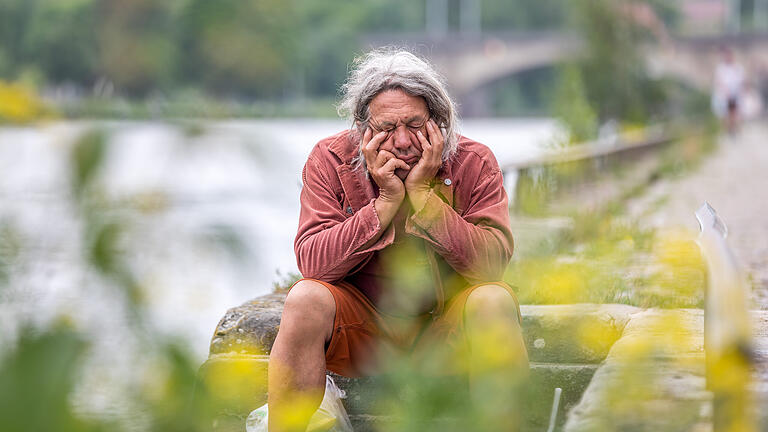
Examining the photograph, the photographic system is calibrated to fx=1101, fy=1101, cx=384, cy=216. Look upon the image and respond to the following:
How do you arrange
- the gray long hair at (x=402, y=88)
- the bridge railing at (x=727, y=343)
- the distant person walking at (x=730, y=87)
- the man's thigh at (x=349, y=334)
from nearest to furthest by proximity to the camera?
Answer: 1. the bridge railing at (x=727, y=343)
2. the man's thigh at (x=349, y=334)
3. the gray long hair at (x=402, y=88)
4. the distant person walking at (x=730, y=87)

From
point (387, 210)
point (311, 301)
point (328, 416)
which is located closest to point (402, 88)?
point (387, 210)

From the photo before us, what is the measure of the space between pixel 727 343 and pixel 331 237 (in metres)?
1.48

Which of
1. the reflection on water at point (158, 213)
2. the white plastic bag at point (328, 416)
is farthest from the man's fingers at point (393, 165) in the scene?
the reflection on water at point (158, 213)

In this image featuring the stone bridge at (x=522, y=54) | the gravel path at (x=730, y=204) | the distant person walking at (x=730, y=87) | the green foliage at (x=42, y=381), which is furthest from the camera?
the stone bridge at (x=522, y=54)

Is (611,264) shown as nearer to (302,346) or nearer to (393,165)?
(393,165)

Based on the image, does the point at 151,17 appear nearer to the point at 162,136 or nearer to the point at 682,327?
the point at 162,136

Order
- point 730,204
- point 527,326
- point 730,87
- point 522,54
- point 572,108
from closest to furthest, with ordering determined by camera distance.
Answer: point 527,326 → point 730,204 → point 572,108 → point 730,87 → point 522,54

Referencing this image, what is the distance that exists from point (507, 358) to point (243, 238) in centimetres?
46

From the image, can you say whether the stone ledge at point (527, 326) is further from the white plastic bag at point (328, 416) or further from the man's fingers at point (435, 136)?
the man's fingers at point (435, 136)

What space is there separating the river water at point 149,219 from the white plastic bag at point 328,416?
4.68 ft

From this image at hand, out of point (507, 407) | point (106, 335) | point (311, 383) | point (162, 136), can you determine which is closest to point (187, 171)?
point (162, 136)

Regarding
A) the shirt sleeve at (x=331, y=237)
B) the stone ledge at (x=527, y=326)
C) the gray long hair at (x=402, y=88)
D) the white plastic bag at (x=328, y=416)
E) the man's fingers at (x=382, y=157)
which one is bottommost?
the white plastic bag at (x=328, y=416)

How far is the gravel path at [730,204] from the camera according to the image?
6148mm

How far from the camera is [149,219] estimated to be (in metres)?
0.91
